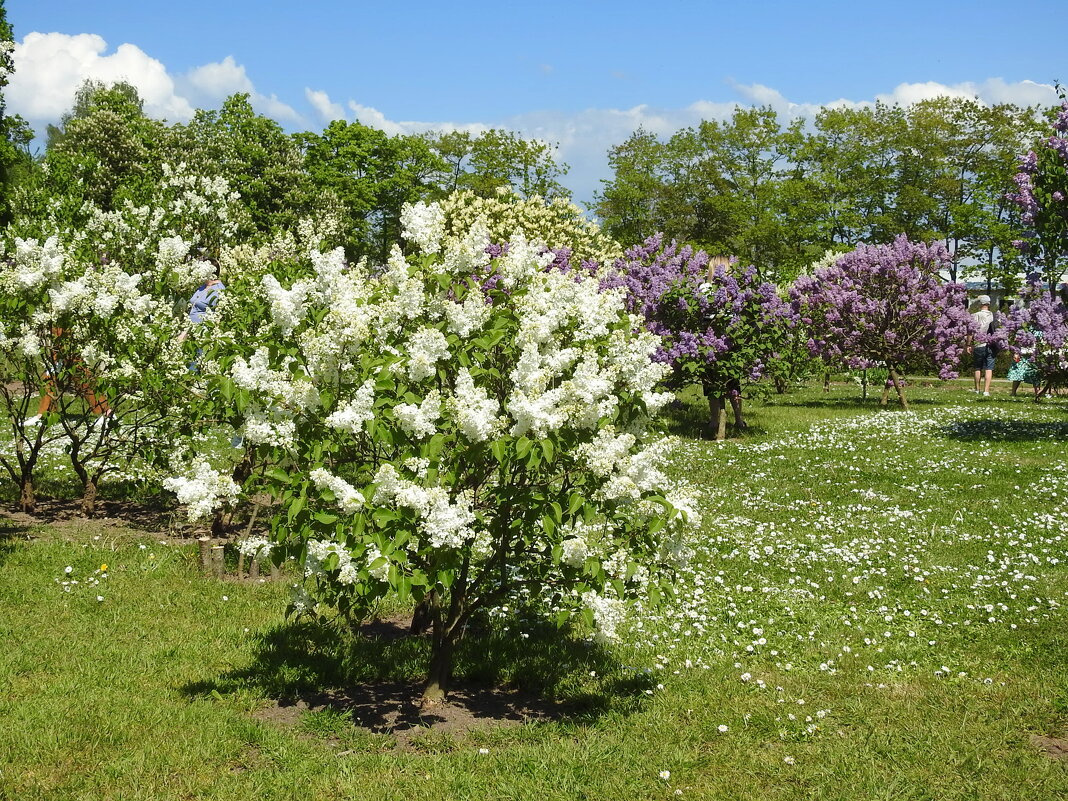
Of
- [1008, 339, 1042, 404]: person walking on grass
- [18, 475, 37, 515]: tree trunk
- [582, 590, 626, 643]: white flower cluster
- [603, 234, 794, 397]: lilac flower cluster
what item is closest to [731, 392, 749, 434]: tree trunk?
[603, 234, 794, 397]: lilac flower cluster

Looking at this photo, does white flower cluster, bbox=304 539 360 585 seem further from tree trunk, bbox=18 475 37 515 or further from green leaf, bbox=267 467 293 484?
tree trunk, bbox=18 475 37 515

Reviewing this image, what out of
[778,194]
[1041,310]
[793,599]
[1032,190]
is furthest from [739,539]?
[778,194]

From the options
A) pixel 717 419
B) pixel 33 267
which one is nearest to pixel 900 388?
pixel 717 419

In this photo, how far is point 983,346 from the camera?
25.9 m

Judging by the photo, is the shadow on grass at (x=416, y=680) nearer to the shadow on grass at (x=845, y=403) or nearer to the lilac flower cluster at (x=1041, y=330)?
the lilac flower cluster at (x=1041, y=330)

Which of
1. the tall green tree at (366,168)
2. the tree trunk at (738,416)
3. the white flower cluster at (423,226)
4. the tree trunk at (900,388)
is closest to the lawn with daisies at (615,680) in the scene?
the white flower cluster at (423,226)

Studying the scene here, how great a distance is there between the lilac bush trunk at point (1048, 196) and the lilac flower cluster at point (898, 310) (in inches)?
263

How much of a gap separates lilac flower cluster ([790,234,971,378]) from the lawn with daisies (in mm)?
12221

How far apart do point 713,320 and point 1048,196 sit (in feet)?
18.8

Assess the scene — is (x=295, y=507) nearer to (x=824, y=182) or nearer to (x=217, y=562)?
(x=217, y=562)

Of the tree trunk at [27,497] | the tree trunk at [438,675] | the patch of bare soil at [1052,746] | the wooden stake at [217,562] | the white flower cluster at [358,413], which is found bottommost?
the patch of bare soil at [1052,746]

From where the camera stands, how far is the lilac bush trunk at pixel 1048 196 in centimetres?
1461

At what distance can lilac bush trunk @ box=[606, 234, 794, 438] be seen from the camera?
1672 centimetres

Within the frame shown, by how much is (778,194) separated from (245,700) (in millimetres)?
51477
